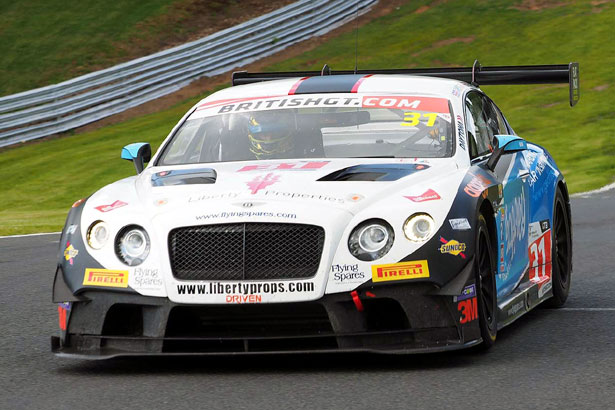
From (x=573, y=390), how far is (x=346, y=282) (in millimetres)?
1094

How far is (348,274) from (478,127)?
2.16 m

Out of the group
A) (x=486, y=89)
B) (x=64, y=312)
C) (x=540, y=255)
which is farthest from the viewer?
(x=486, y=89)

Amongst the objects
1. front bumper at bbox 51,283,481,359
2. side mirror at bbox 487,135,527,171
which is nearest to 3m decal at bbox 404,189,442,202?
front bumper at bbox 51,283,481,359

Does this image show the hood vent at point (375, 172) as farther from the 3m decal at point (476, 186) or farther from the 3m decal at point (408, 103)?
the 3m decal at point (408, 103)

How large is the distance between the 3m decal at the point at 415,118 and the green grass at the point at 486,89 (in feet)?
32.7

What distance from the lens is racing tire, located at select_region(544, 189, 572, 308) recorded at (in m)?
8.21

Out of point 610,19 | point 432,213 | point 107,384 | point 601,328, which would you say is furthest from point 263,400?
point 610,19

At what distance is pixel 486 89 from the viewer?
33.9 meters

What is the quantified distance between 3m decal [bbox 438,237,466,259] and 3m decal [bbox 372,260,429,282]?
12 cm

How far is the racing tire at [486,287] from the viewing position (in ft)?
20.5

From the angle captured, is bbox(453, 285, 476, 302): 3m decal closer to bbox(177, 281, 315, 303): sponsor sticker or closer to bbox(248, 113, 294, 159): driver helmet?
bbox(177, 281, 315, 303): sponsor sticker

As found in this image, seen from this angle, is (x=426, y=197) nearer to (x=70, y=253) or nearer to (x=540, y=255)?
(x=70, y=253)

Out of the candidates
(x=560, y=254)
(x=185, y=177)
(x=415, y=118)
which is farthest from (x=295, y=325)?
(x=560, y=254)

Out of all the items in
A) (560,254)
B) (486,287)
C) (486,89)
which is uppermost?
(486,287)
